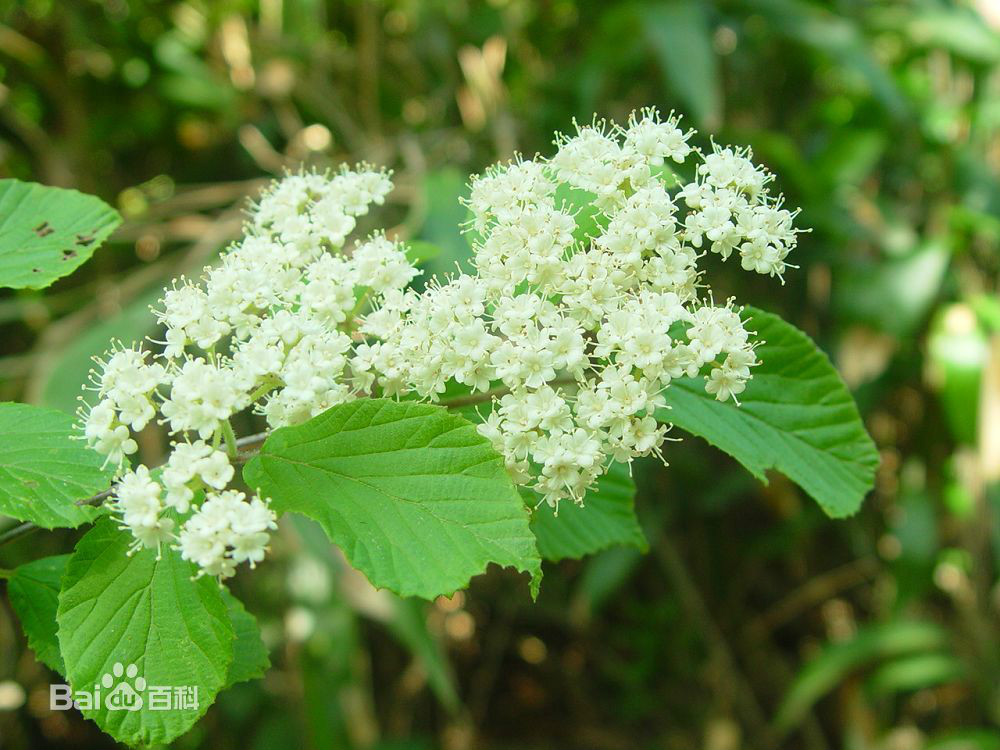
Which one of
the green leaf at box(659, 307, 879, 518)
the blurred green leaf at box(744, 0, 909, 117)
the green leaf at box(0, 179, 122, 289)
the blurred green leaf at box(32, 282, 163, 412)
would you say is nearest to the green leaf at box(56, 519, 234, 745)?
the green leaf at box(0, 179, 122, 289)

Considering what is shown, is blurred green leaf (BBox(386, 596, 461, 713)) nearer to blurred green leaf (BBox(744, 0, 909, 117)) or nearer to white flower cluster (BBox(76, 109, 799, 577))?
white flower cluster (BBox(76, 109, 799, 577))

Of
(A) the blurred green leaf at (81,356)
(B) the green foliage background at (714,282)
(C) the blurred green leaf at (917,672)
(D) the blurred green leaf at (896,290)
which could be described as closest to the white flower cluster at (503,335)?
(A) the blurred green leaf at (81,356)

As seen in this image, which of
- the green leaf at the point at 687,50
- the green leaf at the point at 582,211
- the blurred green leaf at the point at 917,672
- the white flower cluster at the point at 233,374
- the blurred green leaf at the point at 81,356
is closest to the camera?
the white flower cluster at the point at 233,374

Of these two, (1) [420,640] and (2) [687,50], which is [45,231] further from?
(2) [687,50]

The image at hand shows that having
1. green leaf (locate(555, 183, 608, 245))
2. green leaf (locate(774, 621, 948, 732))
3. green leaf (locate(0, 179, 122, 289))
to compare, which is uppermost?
green leaf (locate(0, 179, 122, 289))

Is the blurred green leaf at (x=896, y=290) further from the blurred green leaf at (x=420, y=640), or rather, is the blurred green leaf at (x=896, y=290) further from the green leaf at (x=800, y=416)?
the green leaf at (x=800, y=416)

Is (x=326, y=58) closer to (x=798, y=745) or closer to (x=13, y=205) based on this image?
(x=13, y=205)
